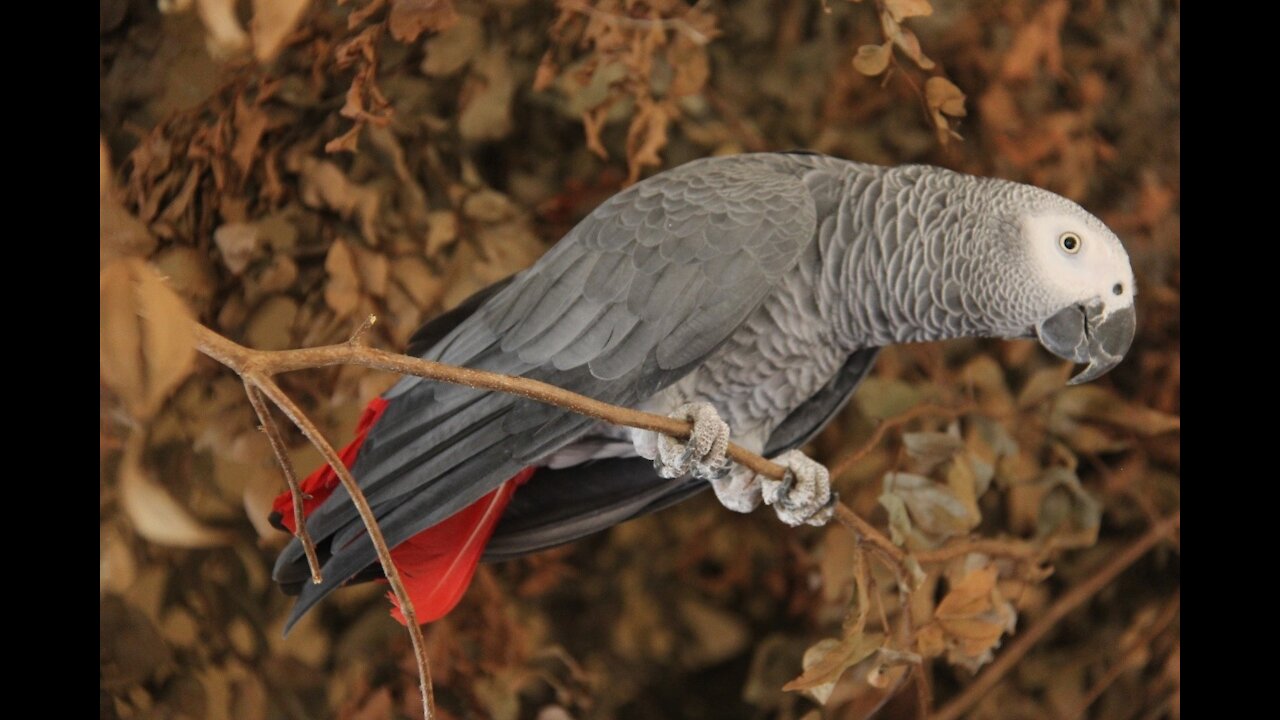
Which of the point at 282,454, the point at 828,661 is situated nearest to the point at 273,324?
the point at 282,454

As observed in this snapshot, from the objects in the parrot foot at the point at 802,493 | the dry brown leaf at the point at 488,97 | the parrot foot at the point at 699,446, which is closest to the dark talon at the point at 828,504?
the parrot foot at the point at 802,493

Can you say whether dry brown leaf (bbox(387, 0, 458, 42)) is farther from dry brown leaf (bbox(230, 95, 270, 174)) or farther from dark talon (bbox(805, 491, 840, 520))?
dark talon (bbox(805, 491, 840, 520))

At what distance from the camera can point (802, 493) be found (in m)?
1.04

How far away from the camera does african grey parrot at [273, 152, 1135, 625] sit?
89cm

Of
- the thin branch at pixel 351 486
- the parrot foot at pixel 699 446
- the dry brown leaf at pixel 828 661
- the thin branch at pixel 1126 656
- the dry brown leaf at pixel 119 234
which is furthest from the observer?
the thin branch at pixel 1126 656

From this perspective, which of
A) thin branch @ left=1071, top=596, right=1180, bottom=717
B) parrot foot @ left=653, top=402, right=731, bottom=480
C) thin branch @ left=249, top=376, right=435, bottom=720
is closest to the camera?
thin branch @ left=249, top=376, right=435, bottom=720

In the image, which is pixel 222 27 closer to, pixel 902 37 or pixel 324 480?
pixel 324 480

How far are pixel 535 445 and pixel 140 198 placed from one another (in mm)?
371

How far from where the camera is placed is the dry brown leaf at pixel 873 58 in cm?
102

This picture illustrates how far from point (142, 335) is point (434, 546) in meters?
0.30

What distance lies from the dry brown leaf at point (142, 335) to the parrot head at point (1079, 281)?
71 centimetres

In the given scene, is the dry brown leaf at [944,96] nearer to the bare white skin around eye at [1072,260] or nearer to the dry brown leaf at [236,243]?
the bare white skin around eye at [1072,260]

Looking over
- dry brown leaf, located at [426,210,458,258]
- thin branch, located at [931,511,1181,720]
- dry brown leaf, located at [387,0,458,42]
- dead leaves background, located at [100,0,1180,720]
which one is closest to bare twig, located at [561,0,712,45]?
dead leaves background, located at [100,0,1180,720]

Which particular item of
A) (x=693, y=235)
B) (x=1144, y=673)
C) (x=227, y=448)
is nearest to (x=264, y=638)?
(x=227, y=448)
